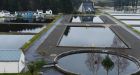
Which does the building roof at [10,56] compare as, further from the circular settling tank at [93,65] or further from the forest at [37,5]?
the forest at [37,5]

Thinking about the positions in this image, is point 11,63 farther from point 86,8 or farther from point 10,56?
point 86,8

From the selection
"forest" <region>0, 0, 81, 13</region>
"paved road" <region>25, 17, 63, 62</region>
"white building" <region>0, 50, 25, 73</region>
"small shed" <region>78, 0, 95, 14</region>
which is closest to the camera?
"white building" <region>0, 50, 25, 73</region>

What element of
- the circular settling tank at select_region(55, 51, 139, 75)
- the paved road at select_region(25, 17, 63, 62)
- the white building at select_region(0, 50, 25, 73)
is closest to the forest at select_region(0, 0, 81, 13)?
the paved road at select_region(25, 17, 63, 62)

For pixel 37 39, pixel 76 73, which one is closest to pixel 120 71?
pixel 76 73

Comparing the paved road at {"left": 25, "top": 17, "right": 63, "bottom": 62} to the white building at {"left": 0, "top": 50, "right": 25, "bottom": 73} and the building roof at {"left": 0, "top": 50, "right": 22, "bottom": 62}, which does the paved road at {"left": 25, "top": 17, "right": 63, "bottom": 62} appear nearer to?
the building roof at {"left": 0, "top": 50, "right": 22, "bottom": 62}

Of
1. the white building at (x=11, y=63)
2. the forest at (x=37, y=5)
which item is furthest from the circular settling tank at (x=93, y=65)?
the forest at (x=37, y=5)

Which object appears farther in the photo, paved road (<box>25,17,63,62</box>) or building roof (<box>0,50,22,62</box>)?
paved road (<box>25,17,63,62</box>)
